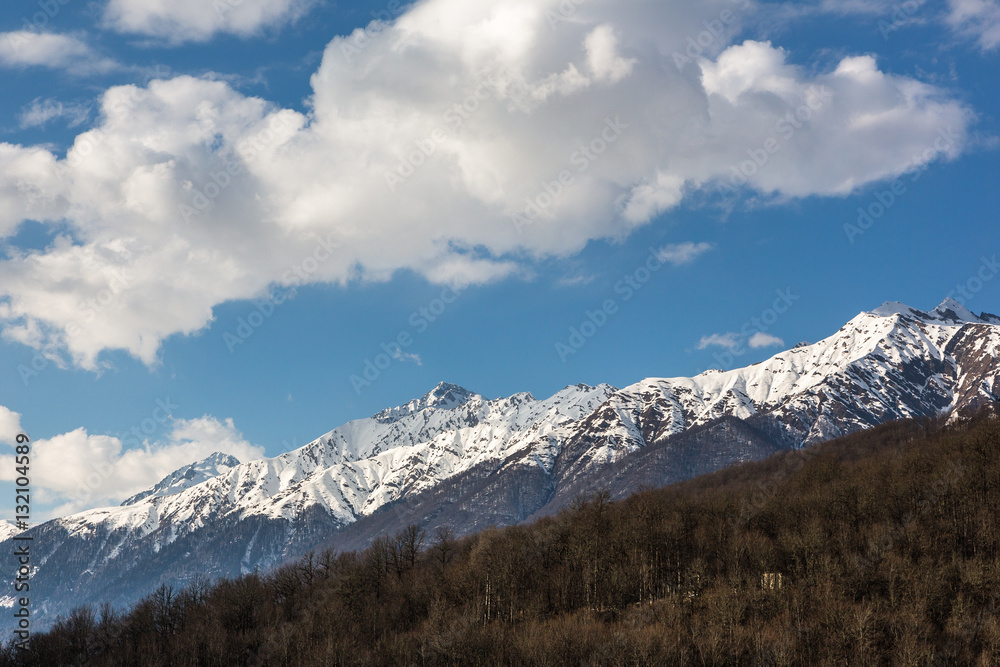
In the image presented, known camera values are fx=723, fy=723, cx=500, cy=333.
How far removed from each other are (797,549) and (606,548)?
34.4 meters

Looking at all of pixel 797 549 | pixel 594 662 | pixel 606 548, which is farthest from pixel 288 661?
pixel 797 549

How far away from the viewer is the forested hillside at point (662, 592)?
94125 mm

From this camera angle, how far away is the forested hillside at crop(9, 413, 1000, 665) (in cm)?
9412

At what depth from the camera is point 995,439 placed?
143 meters

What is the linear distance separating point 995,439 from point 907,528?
40738mm

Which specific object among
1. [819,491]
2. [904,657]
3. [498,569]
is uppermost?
[819,491]

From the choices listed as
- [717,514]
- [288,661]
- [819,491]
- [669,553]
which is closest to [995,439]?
[819,491]

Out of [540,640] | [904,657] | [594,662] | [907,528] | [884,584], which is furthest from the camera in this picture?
[907,528]

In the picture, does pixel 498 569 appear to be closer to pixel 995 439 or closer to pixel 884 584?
pixel 884 584

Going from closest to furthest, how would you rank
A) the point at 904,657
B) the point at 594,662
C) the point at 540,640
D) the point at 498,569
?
the point at 904,657
the point at 594,662
the point at 540,640
the point at 498,569

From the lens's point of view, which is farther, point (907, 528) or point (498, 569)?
point (498, 569)

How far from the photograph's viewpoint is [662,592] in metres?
127

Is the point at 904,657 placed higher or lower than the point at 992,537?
lower

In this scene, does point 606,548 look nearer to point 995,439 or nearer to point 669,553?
point 669,553
